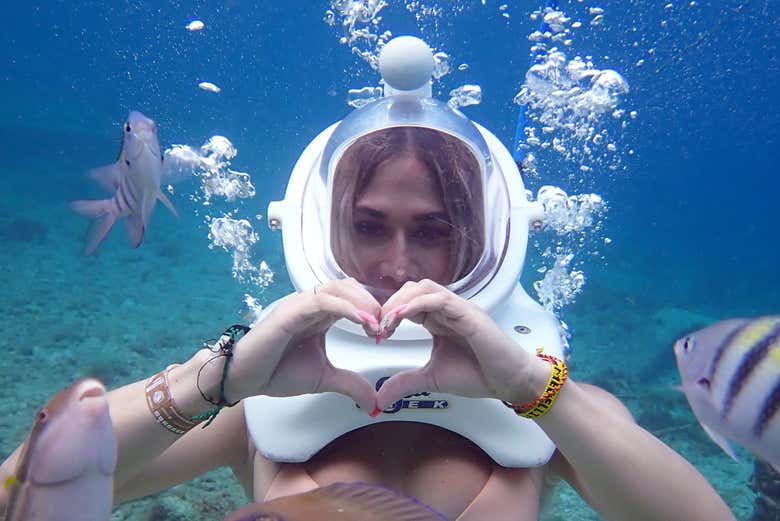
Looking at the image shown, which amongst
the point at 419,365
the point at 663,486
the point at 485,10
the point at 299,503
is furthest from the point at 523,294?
the point at 485,10

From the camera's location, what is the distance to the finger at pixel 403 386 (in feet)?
5.02

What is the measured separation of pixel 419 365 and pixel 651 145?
7082 centimetres

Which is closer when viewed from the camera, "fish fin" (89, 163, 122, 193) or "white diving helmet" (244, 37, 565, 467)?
"white diving helmet" (244, 37, 565, 467)

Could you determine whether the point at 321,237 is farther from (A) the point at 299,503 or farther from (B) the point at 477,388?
(A) the point at 299,503

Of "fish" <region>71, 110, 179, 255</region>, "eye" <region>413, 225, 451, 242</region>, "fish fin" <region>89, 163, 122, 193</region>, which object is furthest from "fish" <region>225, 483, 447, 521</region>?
"fish fin" <region>89, 163, 122, 193</region>

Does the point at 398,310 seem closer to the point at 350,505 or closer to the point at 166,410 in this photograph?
the point at 350,505

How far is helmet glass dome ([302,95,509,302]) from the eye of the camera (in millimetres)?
1941

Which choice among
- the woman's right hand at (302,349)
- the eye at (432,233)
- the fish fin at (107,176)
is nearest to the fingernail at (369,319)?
the woman's right hand at (302,349)

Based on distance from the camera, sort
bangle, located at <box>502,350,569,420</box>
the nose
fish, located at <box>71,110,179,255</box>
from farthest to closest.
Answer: fish, located at <box>71,110,179,255</box>
the nose
bangle, located at <box>502,350,569,420</box>

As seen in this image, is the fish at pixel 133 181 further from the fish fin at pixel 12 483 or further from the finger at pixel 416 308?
the fish fin at pixel 12 483

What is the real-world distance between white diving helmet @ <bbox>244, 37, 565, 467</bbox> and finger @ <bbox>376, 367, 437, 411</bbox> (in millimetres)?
121

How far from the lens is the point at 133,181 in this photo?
7.57 feet

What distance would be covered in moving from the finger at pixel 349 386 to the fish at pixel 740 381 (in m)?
0.85

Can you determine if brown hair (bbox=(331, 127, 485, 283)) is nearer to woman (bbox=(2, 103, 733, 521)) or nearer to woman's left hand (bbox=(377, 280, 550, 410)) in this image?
woman (bbox=(2, 103, 733, 521))
